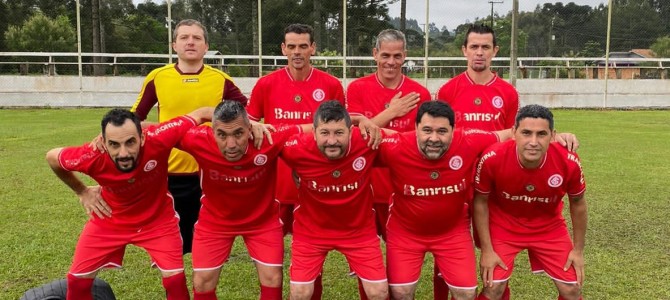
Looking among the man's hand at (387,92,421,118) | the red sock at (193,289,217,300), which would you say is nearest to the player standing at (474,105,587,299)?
the man's hand at (387,92,421,118)

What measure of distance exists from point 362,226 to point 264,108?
1495 mm

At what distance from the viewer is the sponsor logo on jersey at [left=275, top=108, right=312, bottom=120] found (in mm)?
5066

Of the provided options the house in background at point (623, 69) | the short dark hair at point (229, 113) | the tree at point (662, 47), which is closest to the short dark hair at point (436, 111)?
the short dark hair at point (229, 113)

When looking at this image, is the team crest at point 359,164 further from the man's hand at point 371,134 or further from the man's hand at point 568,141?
the man's hand at point 568,141

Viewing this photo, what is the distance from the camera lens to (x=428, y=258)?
20.1 ft

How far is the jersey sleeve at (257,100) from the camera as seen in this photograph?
5.13 metres

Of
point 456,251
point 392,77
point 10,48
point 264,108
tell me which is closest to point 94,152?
point 264,108

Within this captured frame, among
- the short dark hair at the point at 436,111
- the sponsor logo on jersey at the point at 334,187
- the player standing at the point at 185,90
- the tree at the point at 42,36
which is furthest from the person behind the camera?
the tree at the point at 42,36

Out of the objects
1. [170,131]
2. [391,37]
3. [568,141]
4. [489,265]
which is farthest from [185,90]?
[568,141]

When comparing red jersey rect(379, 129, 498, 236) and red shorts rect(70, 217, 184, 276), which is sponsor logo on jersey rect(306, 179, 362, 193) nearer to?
red jersey rect(379, 129, 498, 236)

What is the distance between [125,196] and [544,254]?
10.6 ft

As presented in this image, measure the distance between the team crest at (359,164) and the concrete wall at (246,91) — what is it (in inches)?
759

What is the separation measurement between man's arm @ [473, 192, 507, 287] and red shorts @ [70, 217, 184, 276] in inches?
89.9

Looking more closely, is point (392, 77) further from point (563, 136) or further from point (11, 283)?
point (11, 283)
